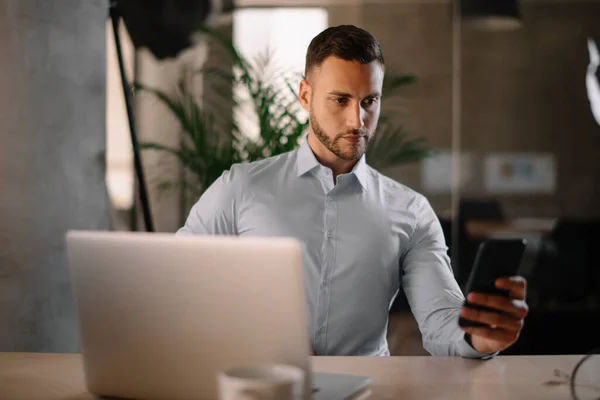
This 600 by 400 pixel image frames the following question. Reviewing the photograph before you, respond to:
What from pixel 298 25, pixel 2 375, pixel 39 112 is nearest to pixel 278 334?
pixel 2 375

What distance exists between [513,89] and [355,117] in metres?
3.25

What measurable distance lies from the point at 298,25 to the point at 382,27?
574 millimetres

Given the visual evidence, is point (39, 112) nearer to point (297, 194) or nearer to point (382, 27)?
point (297, 194)

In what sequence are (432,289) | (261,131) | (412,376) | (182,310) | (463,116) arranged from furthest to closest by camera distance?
(463,116)
(261,131)
(432,289)
(412,376)
(182,310)

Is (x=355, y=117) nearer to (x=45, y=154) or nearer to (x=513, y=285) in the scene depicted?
(x=513, y=285)

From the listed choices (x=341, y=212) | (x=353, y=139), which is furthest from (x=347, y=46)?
(x=341, y=212)

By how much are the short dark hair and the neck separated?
0.24m

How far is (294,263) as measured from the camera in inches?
37.6

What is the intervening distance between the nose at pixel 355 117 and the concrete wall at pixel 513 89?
2.79 meters

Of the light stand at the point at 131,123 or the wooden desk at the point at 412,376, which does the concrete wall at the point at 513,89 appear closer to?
the light stand at the point at 131,123

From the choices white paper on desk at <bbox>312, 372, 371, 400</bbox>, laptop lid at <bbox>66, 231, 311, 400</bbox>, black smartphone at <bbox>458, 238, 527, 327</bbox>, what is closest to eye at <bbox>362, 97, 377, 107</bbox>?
black smartphone at <bbox>458, 238, 527, 327</bbox>

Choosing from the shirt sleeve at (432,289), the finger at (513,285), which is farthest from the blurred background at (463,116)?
the finger at (513,285)

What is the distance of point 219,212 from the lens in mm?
2119

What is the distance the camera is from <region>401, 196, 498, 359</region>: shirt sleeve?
1.69 m
